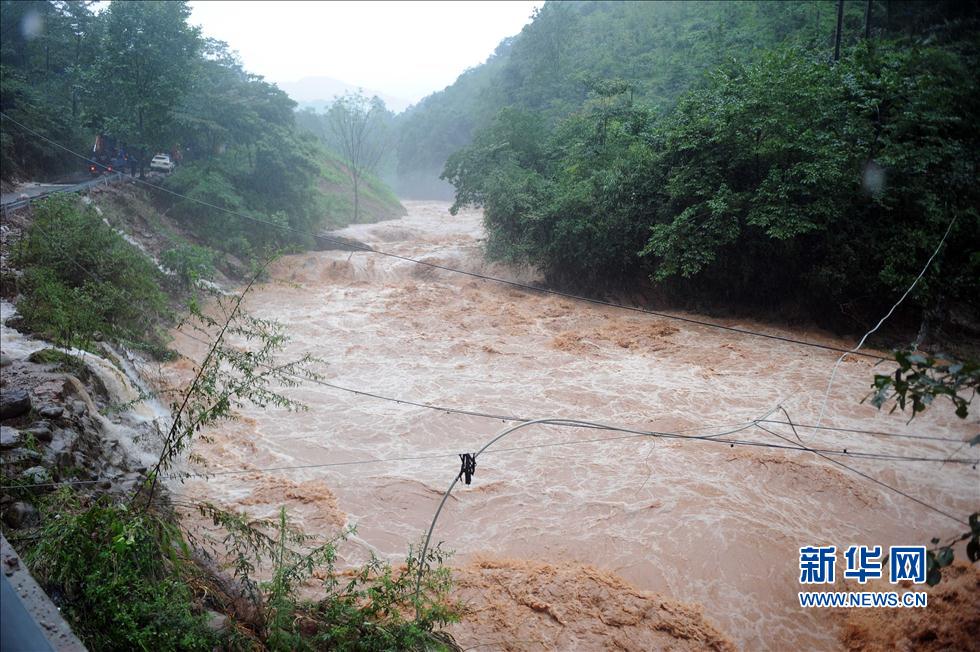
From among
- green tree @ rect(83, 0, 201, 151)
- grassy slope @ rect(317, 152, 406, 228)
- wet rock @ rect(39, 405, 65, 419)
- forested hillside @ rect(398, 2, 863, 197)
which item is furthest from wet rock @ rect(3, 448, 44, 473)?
grassy slope @ rect(317, 152, 406, 228)

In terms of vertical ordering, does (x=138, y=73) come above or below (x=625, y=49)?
below

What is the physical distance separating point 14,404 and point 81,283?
6396 millimetres

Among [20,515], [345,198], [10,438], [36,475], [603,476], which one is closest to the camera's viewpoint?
[20,515]

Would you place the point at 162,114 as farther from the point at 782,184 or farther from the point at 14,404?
the point at 782,184

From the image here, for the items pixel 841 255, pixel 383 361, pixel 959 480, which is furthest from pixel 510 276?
pixel 959 480

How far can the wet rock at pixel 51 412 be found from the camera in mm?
7384

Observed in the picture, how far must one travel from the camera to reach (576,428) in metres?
10.3

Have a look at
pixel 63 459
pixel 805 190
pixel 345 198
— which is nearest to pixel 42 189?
pixel 63 459

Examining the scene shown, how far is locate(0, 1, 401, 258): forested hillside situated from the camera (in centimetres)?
2066

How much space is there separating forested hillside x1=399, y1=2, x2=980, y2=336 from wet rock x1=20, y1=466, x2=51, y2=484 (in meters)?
13.3

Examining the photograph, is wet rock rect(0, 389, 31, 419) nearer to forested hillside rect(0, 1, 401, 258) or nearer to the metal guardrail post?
the metal guardrail post

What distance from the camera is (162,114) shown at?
21.1 metres

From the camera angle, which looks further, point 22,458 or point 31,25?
point 31,25

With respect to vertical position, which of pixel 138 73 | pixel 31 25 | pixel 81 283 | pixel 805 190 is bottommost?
pixel 81 283
